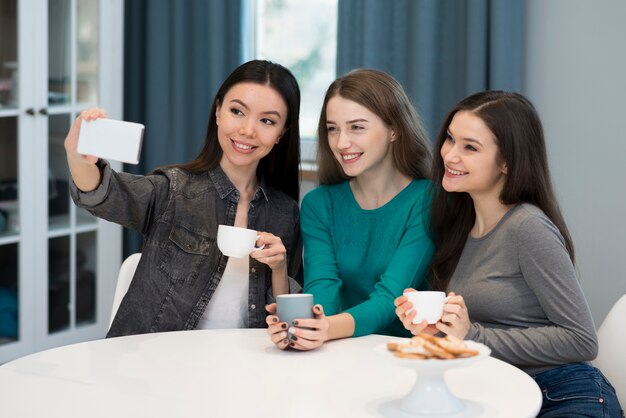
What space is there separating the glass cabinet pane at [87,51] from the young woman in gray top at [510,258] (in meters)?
1.97

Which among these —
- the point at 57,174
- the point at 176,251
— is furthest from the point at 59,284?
the point at 176,251

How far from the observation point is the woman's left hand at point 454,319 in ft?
5.71

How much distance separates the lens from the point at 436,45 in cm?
324

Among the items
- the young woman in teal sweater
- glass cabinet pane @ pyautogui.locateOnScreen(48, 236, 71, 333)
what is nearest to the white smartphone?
the young woman in teal sweater

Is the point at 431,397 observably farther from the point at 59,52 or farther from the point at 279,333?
the point at 59,52

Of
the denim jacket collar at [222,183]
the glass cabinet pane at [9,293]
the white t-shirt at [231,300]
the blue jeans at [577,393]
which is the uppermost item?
the denim jacket collar at [222,183]

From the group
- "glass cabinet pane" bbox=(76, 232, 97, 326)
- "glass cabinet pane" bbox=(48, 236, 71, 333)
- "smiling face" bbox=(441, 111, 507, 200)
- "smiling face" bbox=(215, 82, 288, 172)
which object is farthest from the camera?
"glass cabinet pane" bbox=(76, 232, 97, 326)

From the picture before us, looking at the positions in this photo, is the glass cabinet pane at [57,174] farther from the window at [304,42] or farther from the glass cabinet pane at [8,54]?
the window at [304,42]

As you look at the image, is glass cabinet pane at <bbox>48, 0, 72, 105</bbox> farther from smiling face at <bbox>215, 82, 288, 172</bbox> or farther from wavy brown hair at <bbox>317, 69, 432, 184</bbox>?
wavy brown hair at <bbox>317, 69, 432, 184</bbox>

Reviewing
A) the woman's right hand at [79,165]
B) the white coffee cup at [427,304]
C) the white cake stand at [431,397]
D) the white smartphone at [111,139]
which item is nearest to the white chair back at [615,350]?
the white coffee cup at [427,304]

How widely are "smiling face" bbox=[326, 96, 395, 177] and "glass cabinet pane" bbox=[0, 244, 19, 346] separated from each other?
175 cm

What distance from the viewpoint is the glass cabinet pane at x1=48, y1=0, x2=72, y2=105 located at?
347 centimetres

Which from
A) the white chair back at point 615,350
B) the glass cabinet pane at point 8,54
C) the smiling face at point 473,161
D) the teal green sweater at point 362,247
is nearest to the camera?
the white chair back at point 615,350

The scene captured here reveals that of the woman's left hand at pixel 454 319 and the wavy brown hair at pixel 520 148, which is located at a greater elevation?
the wavy brown hair at pixel 520 148
